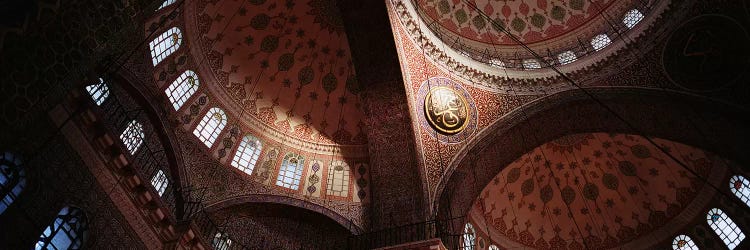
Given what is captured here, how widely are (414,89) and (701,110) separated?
5.58m

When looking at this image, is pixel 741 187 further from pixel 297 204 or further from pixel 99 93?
pixel 99 93

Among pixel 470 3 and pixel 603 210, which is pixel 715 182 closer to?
pixel 603 210

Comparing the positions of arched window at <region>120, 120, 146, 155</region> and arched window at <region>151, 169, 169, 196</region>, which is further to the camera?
arched window at <region>151, 169, 169, 196</region>

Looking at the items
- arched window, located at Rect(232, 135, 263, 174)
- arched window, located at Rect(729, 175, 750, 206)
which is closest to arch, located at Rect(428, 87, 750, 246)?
arched window, located at Rect(729, 175, 750, 206)

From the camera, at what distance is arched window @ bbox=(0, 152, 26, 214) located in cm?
599

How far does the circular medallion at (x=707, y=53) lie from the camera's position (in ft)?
29.6

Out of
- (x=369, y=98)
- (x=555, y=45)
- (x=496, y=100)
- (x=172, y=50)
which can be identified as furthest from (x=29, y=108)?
(x=555, y=45)

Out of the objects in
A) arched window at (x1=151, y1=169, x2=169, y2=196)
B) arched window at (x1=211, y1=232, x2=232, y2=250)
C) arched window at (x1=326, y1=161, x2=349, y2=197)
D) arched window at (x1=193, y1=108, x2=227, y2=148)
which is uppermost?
arched window at (x1=193, y1=108, x2=227, y2=148)

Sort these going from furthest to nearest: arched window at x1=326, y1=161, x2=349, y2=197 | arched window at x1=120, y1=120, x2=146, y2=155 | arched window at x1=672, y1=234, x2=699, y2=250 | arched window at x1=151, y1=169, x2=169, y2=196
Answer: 1. arched window at x1=672, y1=234, x2=699, y2=250
2. arched window at x1=326, y1=161, x2=349, y2=197
3. arched window at x1=151, y1=169, x2=169, y2=196
4. arched window at x1=120, y1=120, x2=146, y2=155

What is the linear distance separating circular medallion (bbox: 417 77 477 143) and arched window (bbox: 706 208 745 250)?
636 cm

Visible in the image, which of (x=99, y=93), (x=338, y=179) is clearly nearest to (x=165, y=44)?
(x=99, y=93)

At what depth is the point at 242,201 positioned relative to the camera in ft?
34.3

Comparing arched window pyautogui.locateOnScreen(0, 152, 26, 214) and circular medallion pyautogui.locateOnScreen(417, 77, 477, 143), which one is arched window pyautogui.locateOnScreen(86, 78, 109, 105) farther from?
circular medallion pyautogui.locateOnScreen(417, 77, 477, 143)

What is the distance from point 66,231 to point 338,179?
19.3ft
